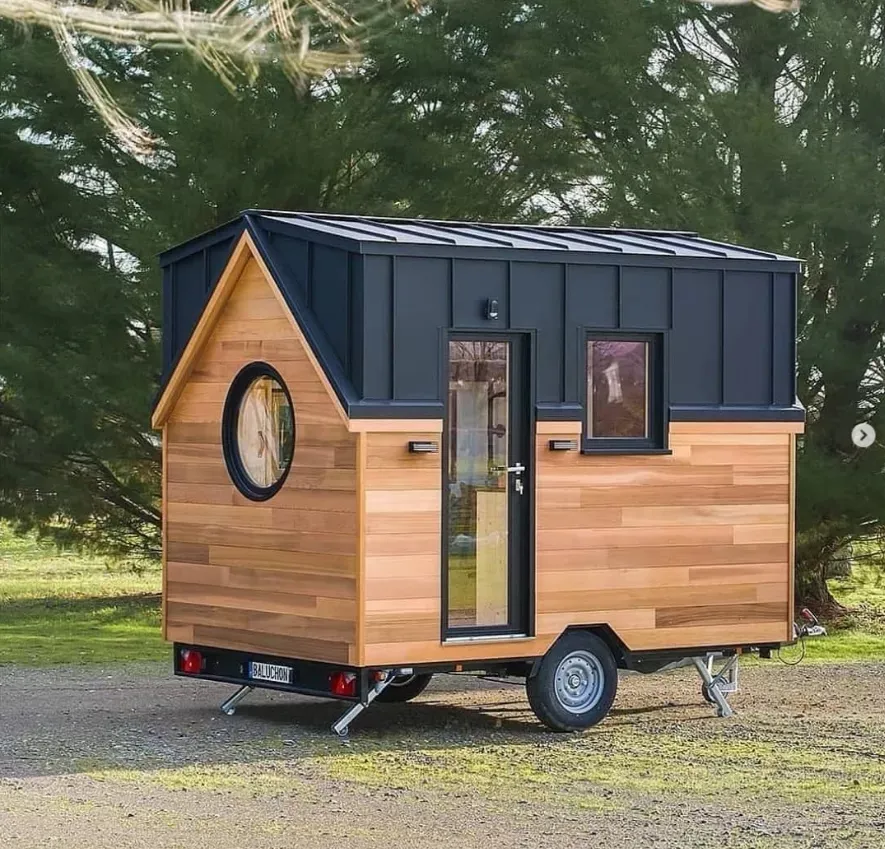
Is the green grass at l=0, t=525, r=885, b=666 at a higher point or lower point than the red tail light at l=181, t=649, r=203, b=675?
lower

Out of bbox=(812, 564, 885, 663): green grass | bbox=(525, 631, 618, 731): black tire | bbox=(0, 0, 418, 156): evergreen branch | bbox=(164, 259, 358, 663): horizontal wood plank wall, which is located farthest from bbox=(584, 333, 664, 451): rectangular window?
bbox=(812, 564, 885, 663): green grass

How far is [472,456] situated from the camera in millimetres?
10719

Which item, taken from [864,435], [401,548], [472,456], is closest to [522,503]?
[472,456]

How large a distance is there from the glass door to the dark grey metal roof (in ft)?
1.99

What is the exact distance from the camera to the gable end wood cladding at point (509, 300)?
33.7 feet

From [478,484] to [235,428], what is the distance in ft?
5.03

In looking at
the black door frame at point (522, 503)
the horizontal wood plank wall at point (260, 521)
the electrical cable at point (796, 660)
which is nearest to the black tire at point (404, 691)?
the horizontal wood plank wall at point (260, 521)

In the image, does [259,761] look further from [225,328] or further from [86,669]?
[86,669]

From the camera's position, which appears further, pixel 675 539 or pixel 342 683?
pixel 675 539

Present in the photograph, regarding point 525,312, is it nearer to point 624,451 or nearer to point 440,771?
point 624,451

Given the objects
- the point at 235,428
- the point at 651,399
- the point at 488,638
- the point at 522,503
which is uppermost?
the point at 651,399

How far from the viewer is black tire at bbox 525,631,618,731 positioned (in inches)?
426

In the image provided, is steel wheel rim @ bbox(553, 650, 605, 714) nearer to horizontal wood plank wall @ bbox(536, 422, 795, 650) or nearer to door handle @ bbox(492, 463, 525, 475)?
horizontal wood plank wall @ bbox(536, 422, 795, 650)

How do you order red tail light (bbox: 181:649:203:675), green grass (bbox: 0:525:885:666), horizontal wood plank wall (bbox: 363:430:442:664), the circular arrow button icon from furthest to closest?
1. the circular arrow button icon
2. green grass (bbox: 0:525:885:666)
3. red tail light (bbox: 181:649:203:675)
4. horizontal wood plank wall (bbox: 363:430:442:664)
